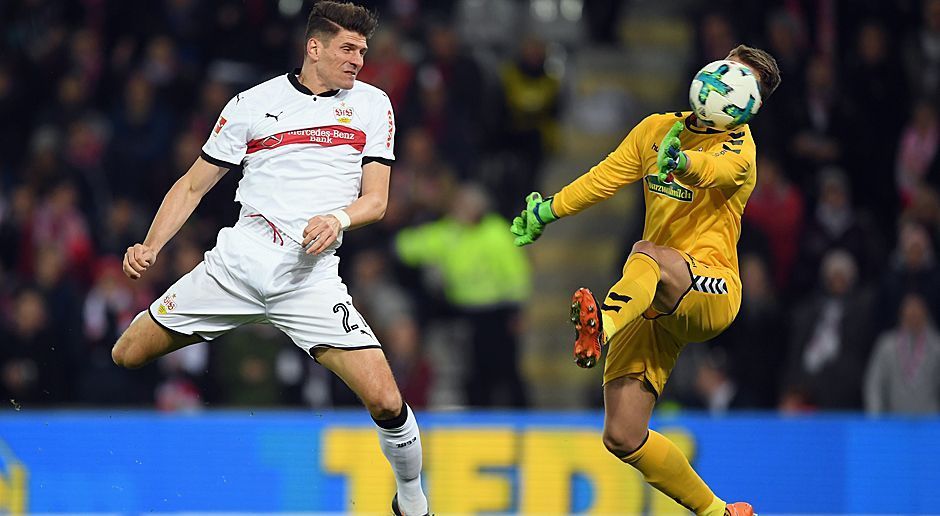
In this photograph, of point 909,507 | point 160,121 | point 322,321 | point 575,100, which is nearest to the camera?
point 322,321

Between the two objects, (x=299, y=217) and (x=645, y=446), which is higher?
(x=299, y=217)

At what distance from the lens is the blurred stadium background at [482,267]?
11703 mm

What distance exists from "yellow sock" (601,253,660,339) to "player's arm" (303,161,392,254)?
4.04ft

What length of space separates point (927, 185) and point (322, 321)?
25.2 feet

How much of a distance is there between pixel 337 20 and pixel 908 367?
6646mm

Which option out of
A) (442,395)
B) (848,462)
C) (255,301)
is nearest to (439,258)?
(442,395)

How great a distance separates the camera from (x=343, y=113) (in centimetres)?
773

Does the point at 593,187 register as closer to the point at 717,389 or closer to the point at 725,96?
the point at 725,96

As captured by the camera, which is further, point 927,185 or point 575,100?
point 575,100

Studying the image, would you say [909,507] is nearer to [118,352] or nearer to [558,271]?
[558,271]

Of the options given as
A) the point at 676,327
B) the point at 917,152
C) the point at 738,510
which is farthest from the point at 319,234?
the point at 917,152

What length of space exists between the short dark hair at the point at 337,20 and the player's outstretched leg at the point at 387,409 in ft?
5.09

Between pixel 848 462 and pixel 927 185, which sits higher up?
pixel 927 185

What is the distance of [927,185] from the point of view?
13609mm
